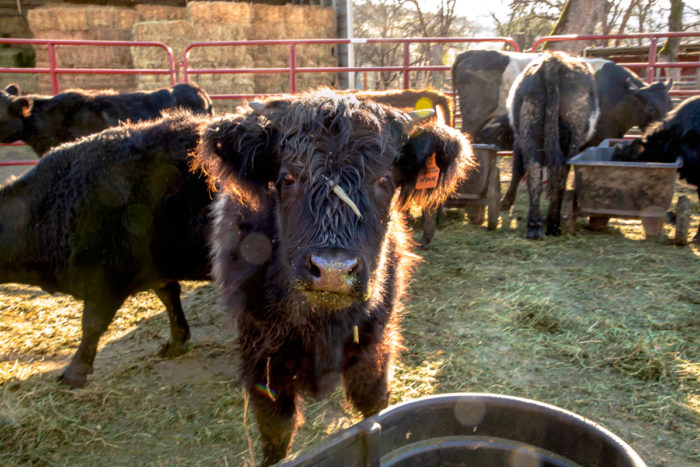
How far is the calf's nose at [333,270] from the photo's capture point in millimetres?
Result: 1811

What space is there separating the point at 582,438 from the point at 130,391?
2.83 m

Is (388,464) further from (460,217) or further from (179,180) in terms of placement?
(460,217)

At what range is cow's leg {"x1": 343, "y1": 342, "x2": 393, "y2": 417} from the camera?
2.44m

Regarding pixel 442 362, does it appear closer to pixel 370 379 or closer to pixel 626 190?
pixel 370 379

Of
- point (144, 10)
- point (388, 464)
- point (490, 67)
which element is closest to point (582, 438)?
point (388, 464)

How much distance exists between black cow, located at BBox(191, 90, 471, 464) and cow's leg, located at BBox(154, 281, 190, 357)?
55.9 inches

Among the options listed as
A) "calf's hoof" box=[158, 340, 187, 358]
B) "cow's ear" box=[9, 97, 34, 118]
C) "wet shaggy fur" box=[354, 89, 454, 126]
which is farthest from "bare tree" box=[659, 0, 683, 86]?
"cow's ear" box=[9, 97, 34, 118]

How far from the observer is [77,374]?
3.34 meters

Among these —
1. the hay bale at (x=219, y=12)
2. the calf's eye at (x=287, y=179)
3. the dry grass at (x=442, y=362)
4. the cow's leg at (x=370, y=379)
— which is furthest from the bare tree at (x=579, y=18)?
the calf's eye at (x=287, y=179)

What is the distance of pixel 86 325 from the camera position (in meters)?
3.26

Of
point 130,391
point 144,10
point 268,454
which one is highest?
point 144,10

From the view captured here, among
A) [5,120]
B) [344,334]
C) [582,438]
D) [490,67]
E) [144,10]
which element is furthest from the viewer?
[144,10]

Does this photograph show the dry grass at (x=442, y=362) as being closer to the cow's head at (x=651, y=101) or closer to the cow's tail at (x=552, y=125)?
the cow's tail at (x=552, y=125)

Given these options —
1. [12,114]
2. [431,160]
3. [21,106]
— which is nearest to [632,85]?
[431,160]
